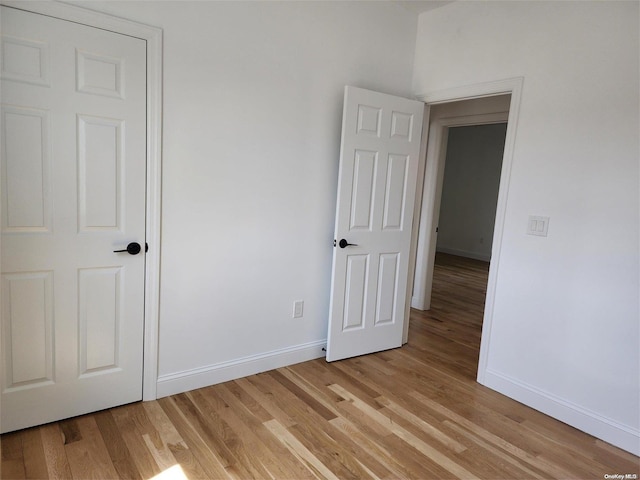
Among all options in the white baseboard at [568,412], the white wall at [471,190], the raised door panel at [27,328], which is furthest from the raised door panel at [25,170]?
the white wall at [471,190]

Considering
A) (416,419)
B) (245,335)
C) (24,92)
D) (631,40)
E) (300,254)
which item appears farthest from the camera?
(300,254)

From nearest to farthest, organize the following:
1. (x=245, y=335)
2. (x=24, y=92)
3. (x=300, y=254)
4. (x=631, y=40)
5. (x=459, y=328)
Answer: (x=24, y=92), (x=631, y=40), (x=245, y=335), (x=300, y=254), (x=459, y=328)

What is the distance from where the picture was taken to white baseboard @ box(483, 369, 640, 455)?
2287 mm

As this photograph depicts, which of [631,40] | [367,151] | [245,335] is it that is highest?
[631,40]

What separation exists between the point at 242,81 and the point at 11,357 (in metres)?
1.95

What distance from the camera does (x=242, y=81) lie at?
8.29 ft

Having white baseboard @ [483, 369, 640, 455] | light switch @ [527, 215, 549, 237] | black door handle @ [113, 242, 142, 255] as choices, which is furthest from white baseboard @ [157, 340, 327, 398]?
light switch @ [527, 215, 549, 237]

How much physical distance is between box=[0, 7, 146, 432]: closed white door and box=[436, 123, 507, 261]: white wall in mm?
7325

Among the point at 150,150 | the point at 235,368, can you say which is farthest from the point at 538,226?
the point at 150,150

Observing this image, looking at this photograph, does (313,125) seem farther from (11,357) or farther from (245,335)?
A: (11,357)

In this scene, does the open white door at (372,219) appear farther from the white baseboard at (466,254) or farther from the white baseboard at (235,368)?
the white baseboard at (466,254)

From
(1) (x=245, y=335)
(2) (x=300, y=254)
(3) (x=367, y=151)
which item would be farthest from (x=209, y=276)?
(3) (x=367, y=151)

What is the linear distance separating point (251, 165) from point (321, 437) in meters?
1.68

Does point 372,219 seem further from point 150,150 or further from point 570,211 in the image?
point 150,150
